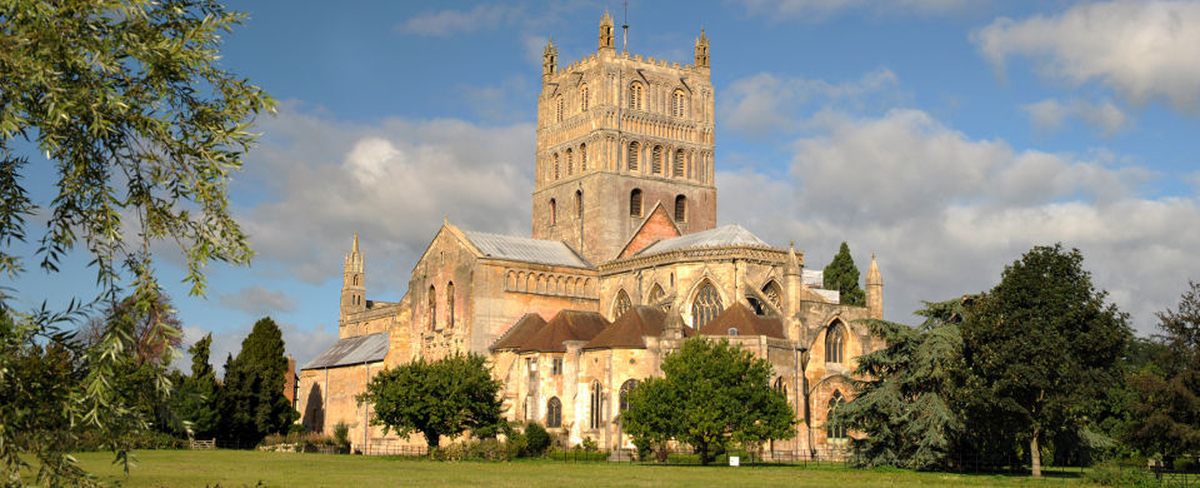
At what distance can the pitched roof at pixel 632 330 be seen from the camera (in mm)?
63000

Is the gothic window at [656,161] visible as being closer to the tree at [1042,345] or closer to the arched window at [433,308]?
the arched window at [433,308]

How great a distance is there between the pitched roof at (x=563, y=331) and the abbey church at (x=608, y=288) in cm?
13

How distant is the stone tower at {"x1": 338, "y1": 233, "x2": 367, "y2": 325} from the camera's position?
10197 centimetres

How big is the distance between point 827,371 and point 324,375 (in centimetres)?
4198

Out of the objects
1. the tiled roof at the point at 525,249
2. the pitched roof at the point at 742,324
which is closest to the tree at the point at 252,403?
the tiled roof at the point at 525,249

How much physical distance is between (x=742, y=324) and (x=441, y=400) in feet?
51.9

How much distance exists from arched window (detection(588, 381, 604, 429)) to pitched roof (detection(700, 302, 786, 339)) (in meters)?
6.20

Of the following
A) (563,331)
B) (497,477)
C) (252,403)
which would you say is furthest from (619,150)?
(497,477)

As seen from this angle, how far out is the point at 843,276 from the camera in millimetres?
93188

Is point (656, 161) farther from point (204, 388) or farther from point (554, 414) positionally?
point (204, 388)

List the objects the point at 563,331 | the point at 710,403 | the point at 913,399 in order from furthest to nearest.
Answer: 1. the point at 563,331
2. the point at 710,403
3. the point at 913,399

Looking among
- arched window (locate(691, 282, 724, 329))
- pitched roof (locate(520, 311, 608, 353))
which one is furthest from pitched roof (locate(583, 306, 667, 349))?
pitched roof (locate(520, 311, 608, 353))

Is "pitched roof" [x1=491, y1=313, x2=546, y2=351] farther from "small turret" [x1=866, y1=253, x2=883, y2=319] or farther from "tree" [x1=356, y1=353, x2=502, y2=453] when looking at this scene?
"small turret" [x1=866, y1=253, x2=883, y2=319]

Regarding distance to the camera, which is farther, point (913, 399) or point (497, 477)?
point (913, 399)
